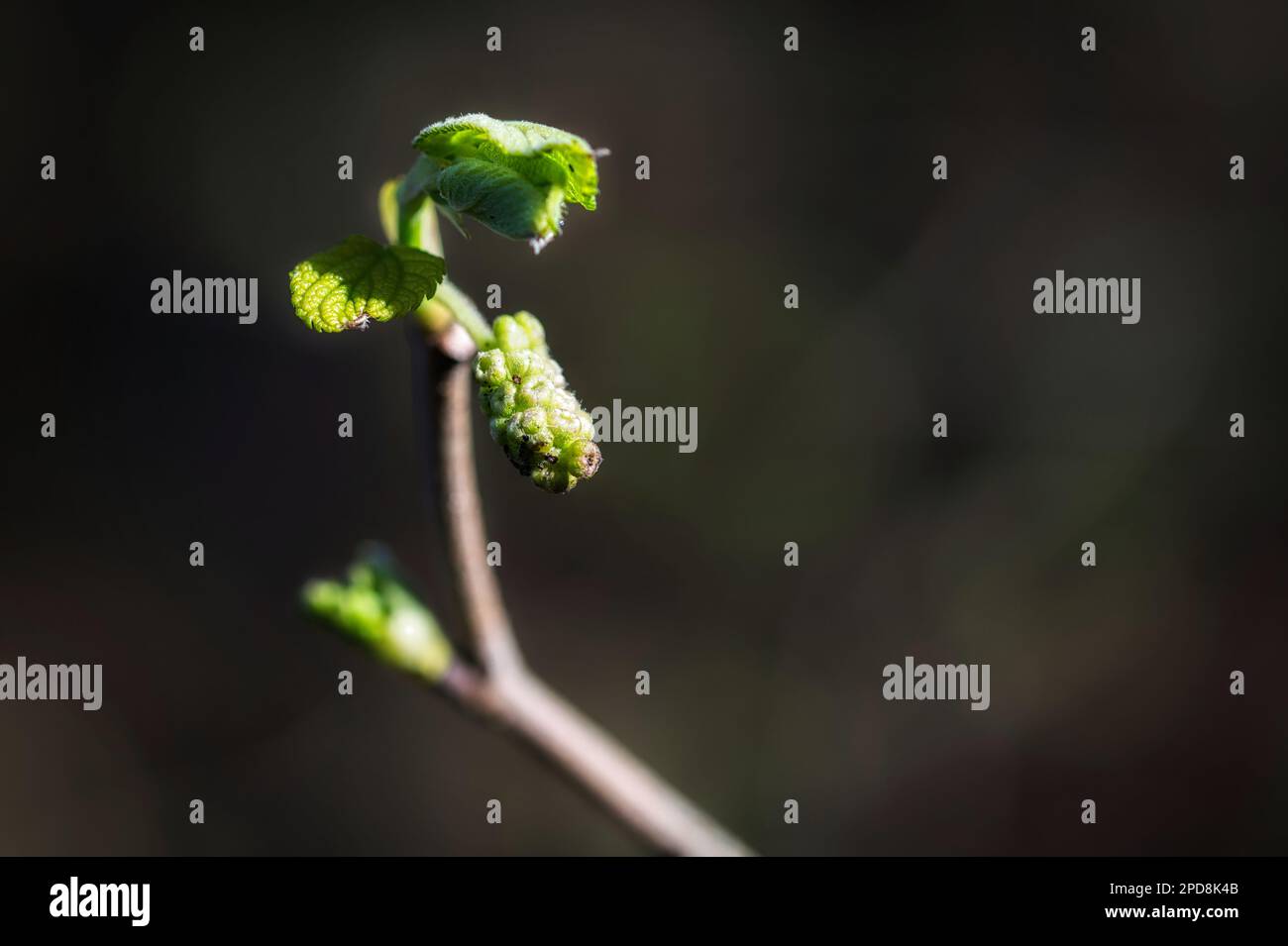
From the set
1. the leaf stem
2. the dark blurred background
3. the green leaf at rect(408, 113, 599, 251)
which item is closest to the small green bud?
the leaf stem

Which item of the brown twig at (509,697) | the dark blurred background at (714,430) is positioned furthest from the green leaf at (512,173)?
the dark blurred background at (714,430)

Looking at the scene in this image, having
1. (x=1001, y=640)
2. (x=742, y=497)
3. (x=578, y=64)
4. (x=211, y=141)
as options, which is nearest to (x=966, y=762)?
(x=1001, y=640)

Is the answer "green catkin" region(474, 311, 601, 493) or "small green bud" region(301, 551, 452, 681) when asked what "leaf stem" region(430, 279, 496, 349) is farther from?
"small green bud" region(301, 551, 452, 681)

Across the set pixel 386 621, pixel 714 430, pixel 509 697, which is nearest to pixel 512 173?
pixel 386 621

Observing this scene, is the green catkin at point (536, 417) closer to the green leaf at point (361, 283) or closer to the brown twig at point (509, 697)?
the green leaf at point (361, 283)

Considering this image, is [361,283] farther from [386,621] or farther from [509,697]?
[509,697]

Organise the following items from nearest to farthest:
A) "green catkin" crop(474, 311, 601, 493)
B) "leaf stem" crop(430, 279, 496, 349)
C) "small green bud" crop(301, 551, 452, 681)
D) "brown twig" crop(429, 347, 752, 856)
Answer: "green catkin" crop(474, 311, 601, 493) < "leaf stem" crop(430, 279, 496, 349) < "brown twig" crop(429, 347, 752, 856) < "small green bud" crop(301, 551, 452, 681)
